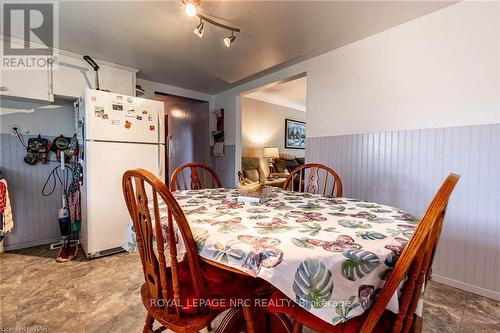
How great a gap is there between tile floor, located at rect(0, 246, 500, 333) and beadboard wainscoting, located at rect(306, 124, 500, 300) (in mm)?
180

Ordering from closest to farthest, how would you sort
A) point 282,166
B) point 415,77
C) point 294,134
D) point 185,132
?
point 415,77, point 185,132, point 282,166, point 294,134

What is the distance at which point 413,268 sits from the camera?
62 cm

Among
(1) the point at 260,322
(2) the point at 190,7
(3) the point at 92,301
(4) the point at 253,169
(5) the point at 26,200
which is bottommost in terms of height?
(3) the point at 92,301

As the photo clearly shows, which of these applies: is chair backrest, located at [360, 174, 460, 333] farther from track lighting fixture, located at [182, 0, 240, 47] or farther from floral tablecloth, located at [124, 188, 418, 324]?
track lighting fixture, located at [182, 0, 240, 47]

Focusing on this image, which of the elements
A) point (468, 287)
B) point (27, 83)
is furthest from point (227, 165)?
point (468, 287)

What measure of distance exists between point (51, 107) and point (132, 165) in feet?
4.05

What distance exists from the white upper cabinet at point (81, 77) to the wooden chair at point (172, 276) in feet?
7.66

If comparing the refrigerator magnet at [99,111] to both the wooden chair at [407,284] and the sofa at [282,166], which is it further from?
the sofa at [282,166]

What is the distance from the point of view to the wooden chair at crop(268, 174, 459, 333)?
1.83 feet

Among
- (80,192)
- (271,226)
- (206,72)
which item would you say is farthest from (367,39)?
(80,192)

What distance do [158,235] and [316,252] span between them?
51 centimetres

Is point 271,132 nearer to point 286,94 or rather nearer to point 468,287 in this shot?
point 286,94

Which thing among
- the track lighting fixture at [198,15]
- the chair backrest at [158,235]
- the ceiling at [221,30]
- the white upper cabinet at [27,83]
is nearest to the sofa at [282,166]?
the ceiling at [221,30]

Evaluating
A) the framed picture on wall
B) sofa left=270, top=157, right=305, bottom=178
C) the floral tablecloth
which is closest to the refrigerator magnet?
the floral tablecloth
